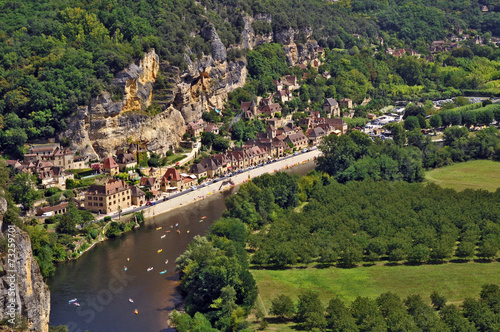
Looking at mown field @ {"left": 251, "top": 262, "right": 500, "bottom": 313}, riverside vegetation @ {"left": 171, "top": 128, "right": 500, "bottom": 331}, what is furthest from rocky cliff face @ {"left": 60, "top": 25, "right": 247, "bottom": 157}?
mown field @ {"left": 251, "top": 262, "right": 500, "bottom": 313}

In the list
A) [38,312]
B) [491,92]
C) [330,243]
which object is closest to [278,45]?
[491,92]

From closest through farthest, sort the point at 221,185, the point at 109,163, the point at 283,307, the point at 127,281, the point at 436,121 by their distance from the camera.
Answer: the point at 283,307 → the point at 127,281 → the point at 109,163 → the point at 221,185 → the point at 436,121

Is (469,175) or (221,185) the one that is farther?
(469,175)

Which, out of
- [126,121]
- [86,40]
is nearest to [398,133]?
[126,121]

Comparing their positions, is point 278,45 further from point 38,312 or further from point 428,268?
point 38,312

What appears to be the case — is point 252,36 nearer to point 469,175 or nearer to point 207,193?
point 207,193
